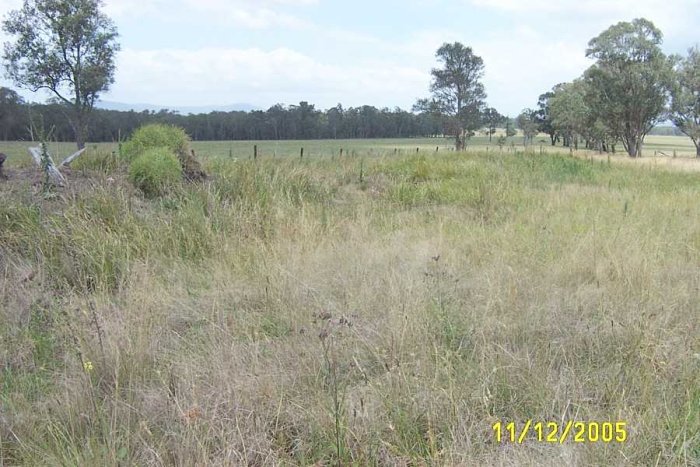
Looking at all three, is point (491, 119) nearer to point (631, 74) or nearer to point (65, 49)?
point (631, 74)

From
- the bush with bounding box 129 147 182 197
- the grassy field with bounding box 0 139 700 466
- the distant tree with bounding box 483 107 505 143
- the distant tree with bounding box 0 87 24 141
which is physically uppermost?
the distant tree with bounding box 483 107 505 143

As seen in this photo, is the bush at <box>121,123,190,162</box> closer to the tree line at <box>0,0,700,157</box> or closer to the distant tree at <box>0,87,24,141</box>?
the tree line at <box>0,0,700,157</box>

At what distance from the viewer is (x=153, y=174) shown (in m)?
6.18

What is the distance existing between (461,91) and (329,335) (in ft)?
191

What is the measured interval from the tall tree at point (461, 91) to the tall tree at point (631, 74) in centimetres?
1644

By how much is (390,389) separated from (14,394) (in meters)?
1.82

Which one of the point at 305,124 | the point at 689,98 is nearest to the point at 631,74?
the point at 689,98

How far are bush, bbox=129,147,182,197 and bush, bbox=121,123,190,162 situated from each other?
0.65 metres

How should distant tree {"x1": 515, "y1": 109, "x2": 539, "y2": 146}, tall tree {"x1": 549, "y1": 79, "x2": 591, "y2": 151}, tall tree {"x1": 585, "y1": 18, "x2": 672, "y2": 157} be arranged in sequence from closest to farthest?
1. tall tree {"x1": 585, "y1": 18, "x2": 672, "y2": 157}
2. tall tree {"x1": 549, "y1": 79, "x2": 591, "y2": 151}
3. distant tree {"x1": 515, "y1": 109, "x2": 539, "y2": 146}

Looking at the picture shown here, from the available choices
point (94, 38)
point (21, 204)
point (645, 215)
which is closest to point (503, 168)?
point (645, 215)

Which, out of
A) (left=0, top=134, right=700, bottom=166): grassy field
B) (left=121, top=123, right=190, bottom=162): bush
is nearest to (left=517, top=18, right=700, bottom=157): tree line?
(left=0, top=134, right=700, bottom=166): grassy field

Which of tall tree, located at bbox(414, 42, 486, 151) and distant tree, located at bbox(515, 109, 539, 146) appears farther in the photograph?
distant tree, located at bbox(515, 109, 539, 146)

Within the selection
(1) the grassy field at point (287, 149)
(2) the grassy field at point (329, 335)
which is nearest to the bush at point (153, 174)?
(2) the grassy field at point (329, 335)

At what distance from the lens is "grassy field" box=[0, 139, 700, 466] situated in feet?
5.98
